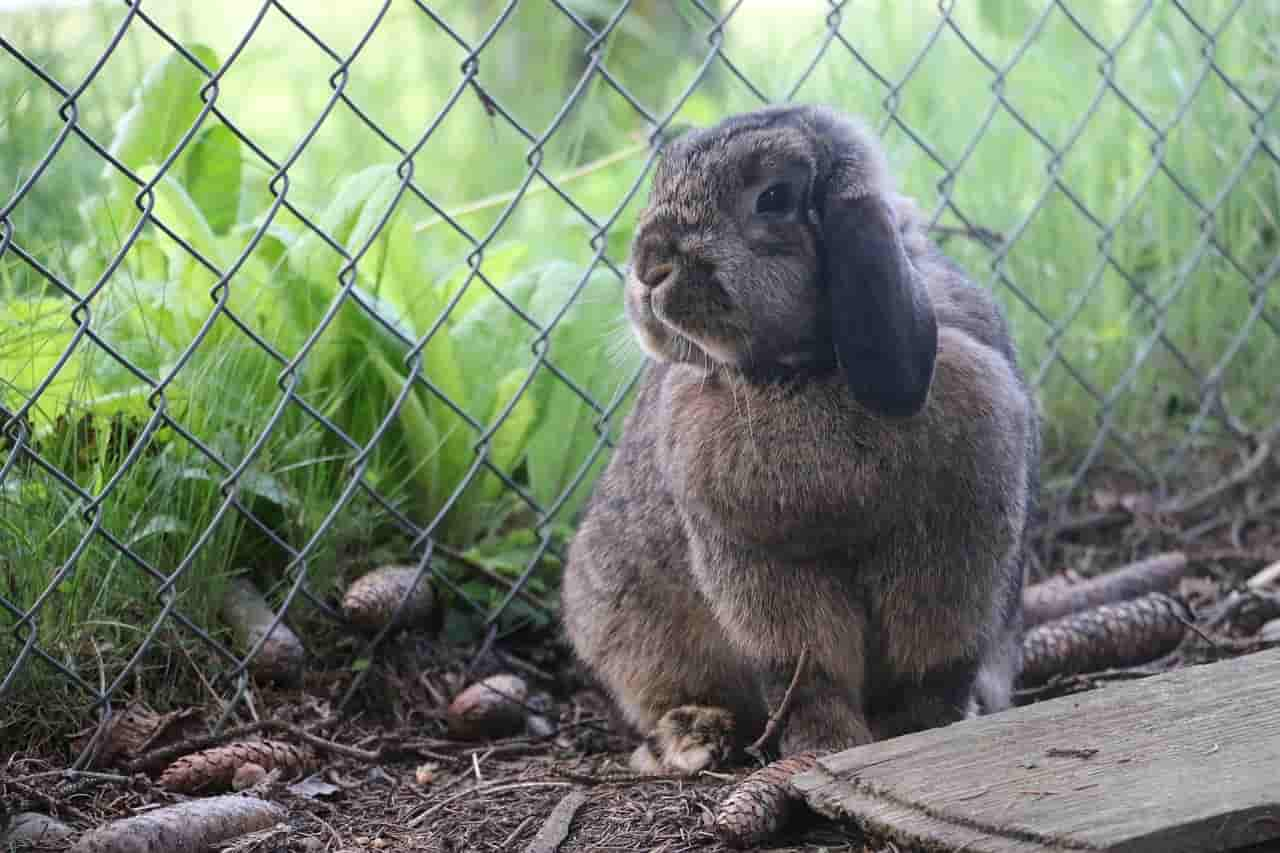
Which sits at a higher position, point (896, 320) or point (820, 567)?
point (896, 320)

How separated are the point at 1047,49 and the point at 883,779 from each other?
3.40 metres

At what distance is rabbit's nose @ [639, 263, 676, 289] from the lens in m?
2.63

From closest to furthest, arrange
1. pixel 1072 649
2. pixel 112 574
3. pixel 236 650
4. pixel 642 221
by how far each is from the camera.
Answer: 1. pixel 642 221
2. pixel 112 574
3. pixel 236 650
4. pixel 1072 649

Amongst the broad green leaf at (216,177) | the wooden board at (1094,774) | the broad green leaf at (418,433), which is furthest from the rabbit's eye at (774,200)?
the broad green leaf at (216,177)

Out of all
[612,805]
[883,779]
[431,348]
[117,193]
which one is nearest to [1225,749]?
[883,779]

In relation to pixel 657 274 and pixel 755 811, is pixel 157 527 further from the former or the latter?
pixel 755 811

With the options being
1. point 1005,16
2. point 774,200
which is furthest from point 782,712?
point 1005,16

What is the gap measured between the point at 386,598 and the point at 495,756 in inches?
18.7

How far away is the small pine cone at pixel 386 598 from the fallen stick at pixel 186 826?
0.79 m

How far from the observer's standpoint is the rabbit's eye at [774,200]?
8.75 feet

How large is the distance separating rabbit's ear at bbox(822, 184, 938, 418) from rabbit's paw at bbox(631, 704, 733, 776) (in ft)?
2.95

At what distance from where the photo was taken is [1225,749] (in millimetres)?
2348

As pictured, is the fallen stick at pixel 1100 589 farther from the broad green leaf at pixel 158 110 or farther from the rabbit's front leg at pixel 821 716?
the broad green leaf at pixel 158 110

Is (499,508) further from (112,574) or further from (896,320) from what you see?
(896,320)
